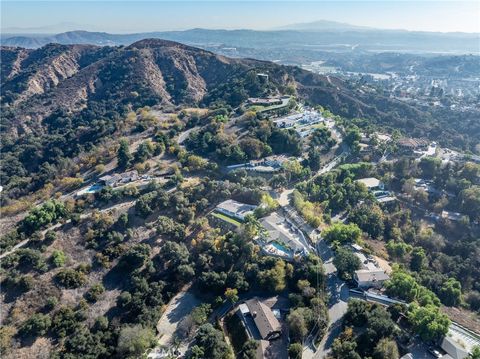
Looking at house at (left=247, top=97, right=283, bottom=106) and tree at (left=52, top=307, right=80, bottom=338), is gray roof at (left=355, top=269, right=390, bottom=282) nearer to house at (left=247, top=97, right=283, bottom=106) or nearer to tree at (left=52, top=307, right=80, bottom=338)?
tree at (left=52, top=307, right=80, bottom=338)

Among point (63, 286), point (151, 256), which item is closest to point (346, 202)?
point (151, 256)

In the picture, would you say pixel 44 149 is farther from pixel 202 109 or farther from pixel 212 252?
pixel 212 252

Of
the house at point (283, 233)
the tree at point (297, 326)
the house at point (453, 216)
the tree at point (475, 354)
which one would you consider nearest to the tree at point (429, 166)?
the house at point (453, 216)

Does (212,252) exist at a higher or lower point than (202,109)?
lower

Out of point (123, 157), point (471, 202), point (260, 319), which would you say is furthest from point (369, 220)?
point (123, 157)

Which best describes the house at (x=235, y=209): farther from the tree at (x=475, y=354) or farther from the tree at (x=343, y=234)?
the tree at (x=475, y=354)

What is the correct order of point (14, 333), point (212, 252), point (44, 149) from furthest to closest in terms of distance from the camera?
point (44, 149) < point (212, 252) < point (14, 333)

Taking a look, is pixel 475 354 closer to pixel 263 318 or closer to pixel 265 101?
pixel 263 318
